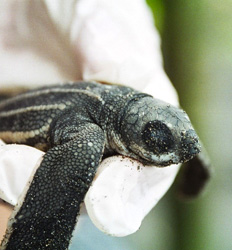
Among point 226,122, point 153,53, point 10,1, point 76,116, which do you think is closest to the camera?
point 76,116

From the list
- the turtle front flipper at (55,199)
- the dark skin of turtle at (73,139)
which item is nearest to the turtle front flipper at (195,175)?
the dark skin of turtle at (73,139)

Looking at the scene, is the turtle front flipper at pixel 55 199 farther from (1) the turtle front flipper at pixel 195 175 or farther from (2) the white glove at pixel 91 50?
(1) the turtle front flipper at pixel 195 175

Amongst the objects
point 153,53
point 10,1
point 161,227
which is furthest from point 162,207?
point 10,1

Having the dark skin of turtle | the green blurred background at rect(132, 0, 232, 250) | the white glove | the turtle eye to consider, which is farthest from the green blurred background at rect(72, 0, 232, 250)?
the turtle eye

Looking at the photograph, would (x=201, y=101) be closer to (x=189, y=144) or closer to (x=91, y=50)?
(x=91, y=50)

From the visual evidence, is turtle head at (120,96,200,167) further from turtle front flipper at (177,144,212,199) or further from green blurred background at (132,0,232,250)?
green blurred background at (132,0,232,250)

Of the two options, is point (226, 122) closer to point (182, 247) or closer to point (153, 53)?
point (182, 247)

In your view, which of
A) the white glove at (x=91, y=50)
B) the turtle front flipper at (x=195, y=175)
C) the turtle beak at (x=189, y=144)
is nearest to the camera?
the turtle beak at (x=189, y=144)

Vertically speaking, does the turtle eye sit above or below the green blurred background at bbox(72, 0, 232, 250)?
above
